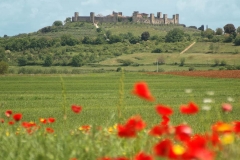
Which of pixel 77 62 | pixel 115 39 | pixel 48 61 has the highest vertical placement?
pixel 115 39

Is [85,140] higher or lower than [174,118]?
higher

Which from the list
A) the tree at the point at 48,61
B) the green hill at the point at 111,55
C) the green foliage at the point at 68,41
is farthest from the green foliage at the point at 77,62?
the green foliage at the point at 68,41

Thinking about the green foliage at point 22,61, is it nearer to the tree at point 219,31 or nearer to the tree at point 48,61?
the tree at point 48,61

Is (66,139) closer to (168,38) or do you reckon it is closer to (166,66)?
(166,66)

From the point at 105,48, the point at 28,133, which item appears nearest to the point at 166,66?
the point at 105,48

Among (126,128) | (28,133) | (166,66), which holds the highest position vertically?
(126,128)

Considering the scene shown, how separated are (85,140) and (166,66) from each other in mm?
95827

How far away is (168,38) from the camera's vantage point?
152875 mm

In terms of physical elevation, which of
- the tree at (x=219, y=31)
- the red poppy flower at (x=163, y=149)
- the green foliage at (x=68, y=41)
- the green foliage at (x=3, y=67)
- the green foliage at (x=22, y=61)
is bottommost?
the green foliage at (x=22, y=61)

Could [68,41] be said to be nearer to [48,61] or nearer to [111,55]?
[111,55]

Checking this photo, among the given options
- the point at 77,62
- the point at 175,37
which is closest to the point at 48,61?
the point at 77,62

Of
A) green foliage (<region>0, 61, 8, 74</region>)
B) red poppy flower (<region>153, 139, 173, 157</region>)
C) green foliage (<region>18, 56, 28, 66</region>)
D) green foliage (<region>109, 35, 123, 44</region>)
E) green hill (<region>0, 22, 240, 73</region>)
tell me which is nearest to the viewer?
red poppy flower (<region>153, 139, 173, 157</region>)

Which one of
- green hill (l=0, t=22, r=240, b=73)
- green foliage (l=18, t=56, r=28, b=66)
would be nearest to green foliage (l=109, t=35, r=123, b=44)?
green hill (l=0, t=22, r=240, b=73)

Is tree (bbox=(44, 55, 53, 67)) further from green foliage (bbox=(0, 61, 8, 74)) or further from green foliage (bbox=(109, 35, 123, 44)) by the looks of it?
green foliage (bbox=(109, 35, 123, 44))
